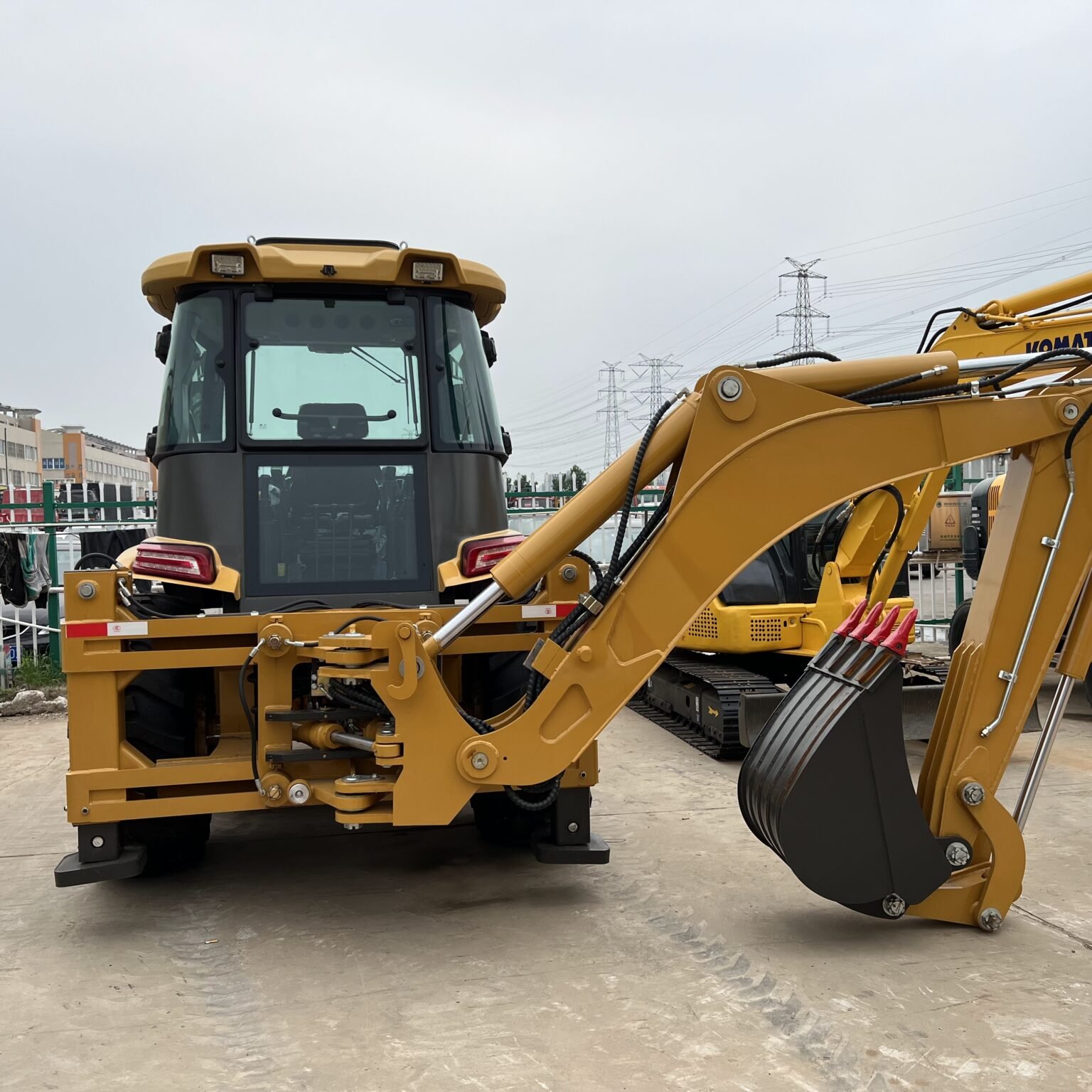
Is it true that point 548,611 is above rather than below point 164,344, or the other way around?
below

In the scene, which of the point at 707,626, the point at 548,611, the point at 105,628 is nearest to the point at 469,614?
the point at 548,611

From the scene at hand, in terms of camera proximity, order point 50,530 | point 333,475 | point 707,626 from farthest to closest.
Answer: point 50,530 → point 707,626 → point 333,475

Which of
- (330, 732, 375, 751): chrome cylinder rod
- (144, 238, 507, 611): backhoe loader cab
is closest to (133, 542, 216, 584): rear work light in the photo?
(144, 238, 507, 611): backhoe loader cab

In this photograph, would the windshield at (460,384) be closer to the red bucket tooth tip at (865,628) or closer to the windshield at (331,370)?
the windshield at (331,370)

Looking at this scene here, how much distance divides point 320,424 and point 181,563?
0.90 metres

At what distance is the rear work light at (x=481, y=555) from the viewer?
4906 mm

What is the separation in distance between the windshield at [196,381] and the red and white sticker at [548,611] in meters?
1.63

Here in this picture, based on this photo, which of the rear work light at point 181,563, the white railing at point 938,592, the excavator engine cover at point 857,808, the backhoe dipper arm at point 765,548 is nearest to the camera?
the excavator engine cover at point 857,808

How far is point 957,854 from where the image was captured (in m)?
4.10

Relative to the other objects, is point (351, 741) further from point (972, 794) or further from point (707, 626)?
point (707, 626)

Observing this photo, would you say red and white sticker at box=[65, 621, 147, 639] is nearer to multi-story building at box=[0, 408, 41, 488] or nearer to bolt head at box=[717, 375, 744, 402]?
bolt head at box=[717, 375, 744, 402]

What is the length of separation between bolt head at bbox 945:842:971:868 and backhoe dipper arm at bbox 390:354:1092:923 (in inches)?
1.7

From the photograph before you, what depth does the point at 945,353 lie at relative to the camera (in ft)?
13.6

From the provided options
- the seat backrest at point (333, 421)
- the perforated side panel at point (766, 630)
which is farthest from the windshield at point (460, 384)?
the perforated side panel at point (766, 630)
